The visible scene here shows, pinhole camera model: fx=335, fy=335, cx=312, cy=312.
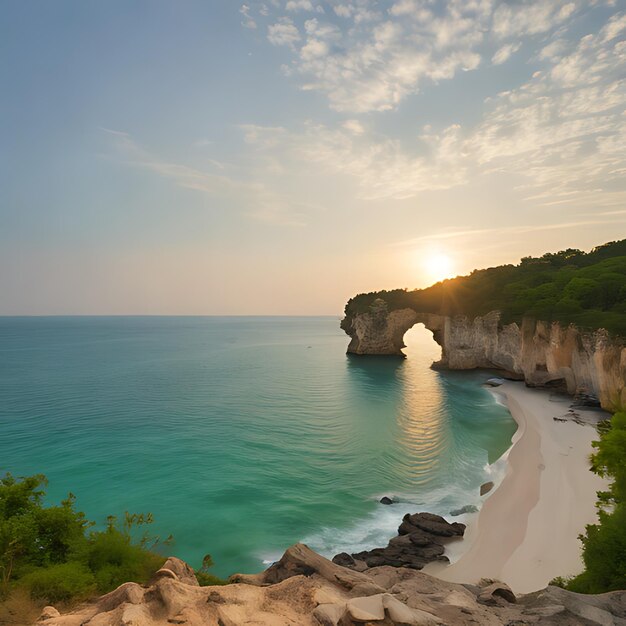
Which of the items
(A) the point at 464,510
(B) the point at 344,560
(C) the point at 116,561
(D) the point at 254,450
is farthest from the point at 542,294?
(C) the point at 116,561

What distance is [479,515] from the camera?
18.5 m

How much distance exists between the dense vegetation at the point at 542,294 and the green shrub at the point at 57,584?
4110cm

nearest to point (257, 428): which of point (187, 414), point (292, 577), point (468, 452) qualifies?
point (187, 414)

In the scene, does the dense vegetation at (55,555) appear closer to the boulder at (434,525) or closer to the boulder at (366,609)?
the boulder at (366,609)

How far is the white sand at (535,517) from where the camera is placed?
45.9ft

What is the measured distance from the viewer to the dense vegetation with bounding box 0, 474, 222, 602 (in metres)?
7.36

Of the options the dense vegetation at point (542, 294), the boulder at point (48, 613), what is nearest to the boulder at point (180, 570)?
the boulder at point (48, 613)

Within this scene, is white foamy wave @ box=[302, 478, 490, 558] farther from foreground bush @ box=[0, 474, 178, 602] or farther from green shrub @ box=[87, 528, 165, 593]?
foreground bush @ box=[0, 474, 178, 602]

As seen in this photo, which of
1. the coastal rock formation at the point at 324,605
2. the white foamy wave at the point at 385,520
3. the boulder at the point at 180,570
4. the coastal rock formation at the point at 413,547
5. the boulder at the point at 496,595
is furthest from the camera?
the white foamy wave at the point at 385,520

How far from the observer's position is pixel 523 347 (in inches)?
1860

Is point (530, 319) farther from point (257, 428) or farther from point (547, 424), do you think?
point (257, 428)

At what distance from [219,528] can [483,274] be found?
72.5 m

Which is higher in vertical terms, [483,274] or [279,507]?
[483,274]

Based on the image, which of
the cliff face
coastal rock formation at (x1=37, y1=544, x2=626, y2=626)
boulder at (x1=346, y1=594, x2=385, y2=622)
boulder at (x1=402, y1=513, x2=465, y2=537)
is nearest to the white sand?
boulder at (x1=402, y1=513, x2=465, y2=537)
